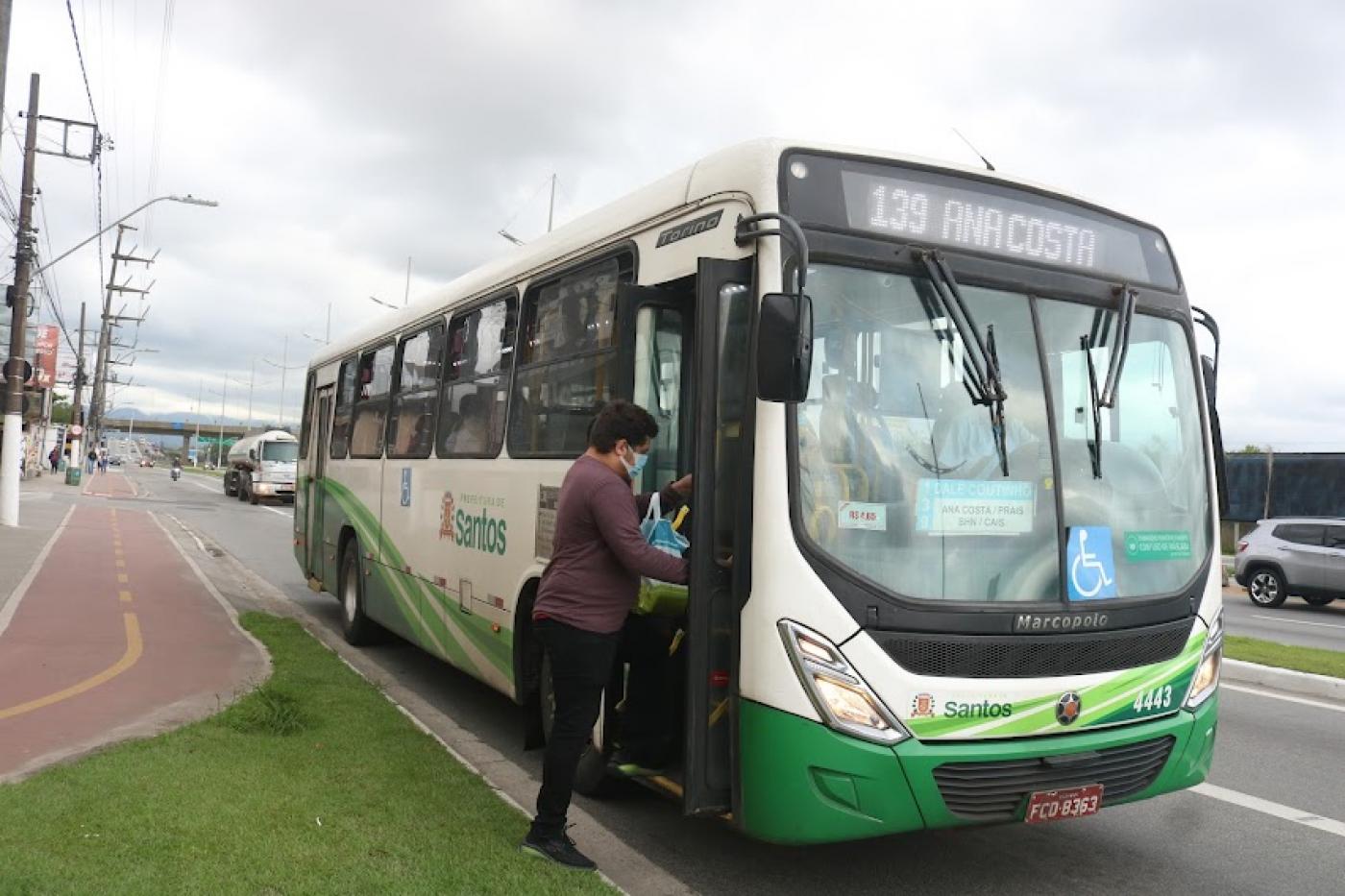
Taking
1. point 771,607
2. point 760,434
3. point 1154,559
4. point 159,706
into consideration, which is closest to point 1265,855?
point 1154,559

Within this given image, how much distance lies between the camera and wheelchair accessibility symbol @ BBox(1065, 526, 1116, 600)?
14.9 feet

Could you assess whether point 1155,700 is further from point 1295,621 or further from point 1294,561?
point 1294,561

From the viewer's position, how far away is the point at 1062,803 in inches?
170

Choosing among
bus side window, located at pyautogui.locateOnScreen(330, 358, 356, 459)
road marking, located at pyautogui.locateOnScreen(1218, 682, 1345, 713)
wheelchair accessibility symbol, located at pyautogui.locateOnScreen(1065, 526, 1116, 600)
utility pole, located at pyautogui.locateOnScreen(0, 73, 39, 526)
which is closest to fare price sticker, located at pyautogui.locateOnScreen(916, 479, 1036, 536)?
wheelchair accessibility symbol, located at pyautogui.locateOnScreen(1065, 526, 1116, 600)

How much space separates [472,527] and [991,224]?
3969 millimetres

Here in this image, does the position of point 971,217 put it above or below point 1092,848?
above

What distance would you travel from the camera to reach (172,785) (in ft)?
17.2

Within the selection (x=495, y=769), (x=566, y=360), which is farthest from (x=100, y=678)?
(x=566, y=360)

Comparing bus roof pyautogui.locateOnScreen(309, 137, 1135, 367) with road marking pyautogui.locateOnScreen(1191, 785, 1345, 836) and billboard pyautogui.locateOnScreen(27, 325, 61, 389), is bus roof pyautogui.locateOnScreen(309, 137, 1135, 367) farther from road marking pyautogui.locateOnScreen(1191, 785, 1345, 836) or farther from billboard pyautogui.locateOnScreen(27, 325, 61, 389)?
billboard pyautogui.locateOnScreen(27, 325, 61, 389)

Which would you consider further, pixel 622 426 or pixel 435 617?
pixel 435 617

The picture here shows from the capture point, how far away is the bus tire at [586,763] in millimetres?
5738

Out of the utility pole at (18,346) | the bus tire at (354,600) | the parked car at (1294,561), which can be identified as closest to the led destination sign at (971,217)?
the bus tire at (354,600)

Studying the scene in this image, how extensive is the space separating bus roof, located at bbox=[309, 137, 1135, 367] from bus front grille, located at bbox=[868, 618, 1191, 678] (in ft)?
6.15

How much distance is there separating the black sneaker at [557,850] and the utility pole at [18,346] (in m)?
19.7
